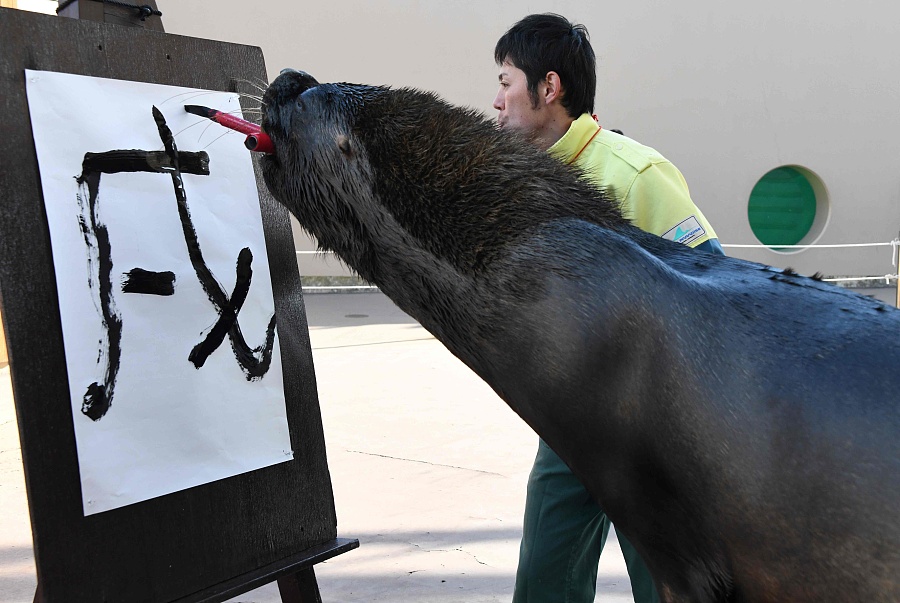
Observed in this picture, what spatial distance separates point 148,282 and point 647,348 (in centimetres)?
131

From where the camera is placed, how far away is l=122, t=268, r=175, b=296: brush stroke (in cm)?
219

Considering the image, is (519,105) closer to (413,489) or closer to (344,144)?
(344,144)

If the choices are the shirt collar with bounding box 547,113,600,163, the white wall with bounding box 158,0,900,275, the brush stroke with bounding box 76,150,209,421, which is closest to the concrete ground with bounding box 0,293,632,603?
the brush stroke with bounding box 76,150,209,421

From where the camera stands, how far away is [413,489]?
443 centimetres

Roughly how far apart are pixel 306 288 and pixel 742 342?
11099 millimetres

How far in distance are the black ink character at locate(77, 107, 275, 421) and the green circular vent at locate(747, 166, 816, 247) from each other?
13212mm

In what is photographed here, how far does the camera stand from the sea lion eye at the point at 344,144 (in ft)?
6.13

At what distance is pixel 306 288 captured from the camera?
40.4 feet

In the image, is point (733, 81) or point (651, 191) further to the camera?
point (733, 81)

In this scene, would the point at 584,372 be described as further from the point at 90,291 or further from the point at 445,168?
the point at 90,291

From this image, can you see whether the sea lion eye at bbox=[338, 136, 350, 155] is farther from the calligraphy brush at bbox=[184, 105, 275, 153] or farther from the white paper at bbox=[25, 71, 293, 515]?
the white paper at bbox=[25, 71, 293, 515]

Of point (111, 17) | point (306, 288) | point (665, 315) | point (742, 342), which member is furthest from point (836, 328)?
point (306, 288)

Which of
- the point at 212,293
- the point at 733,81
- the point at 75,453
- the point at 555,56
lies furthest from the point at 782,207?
the point at 75,453

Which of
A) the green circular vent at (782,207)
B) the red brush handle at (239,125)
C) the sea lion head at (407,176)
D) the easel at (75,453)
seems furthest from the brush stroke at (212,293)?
the green circular vent at (782,207)
